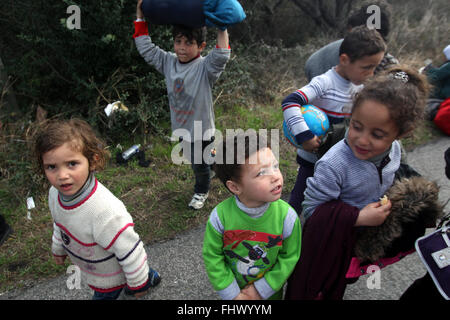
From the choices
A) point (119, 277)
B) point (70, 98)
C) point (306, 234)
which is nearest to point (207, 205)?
point (119, 277)

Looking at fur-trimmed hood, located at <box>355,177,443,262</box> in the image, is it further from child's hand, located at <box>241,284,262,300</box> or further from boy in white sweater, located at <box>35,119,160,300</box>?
boy in white sweater, located at <box>35,119,160,300</box>

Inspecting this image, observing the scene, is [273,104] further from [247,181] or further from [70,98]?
[247,181]

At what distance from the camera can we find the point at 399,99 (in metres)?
1.45

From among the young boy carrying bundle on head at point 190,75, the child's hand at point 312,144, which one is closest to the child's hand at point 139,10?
the young boy carrying bundle on head at point 190,75

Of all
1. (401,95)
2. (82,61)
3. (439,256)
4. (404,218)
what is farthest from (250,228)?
(82,61)

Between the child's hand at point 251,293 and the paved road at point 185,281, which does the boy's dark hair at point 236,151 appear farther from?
the paved road at point 185,281

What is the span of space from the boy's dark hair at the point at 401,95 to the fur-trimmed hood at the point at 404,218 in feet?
0.92

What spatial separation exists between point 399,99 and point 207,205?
2.24m

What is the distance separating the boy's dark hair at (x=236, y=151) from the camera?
1526 millimetres

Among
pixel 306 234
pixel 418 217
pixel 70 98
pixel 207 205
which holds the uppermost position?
pixel 418 217

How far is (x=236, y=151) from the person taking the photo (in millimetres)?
1546

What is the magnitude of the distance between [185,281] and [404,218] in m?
1.68

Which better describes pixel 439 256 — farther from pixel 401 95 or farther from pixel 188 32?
pixel 188 32

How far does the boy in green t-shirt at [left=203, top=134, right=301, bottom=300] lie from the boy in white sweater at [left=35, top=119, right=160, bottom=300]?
0.46 meters
